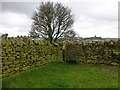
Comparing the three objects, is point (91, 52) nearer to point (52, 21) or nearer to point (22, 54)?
point (22, 54)

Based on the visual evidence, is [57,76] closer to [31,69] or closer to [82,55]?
[31,69]

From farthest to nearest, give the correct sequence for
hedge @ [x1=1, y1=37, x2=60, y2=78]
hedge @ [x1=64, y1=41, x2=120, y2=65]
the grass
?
hedge @ [x1=64, y1=41, x2=120, y2=65] < hedge @ [x1=1, y1=37, x2=60, y2=78] < the grass

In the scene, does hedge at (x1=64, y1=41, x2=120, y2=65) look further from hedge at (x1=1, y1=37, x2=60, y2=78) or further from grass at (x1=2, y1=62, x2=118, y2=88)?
grass at (x1=2, y1=62, x2=118, y2=88)

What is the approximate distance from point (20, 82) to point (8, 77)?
3.03 feet

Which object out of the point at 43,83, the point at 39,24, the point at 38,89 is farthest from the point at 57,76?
the point at 39,24

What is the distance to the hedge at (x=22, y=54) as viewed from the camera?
9.73 m

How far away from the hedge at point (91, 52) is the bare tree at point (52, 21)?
1878cm

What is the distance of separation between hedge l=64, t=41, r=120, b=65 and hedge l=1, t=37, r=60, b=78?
4.50ft

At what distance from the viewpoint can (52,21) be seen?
36.1m

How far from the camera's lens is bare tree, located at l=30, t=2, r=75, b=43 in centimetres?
3538

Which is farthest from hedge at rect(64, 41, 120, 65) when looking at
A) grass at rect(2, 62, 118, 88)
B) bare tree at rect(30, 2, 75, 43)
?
bare tree at rect(30, 2, 75, 43)

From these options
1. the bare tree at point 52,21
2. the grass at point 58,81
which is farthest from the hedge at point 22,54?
the bare tree at point 52,21

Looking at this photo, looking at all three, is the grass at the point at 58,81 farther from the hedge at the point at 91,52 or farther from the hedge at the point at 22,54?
the hedge at the point at 91,52

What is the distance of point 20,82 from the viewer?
895 cm
